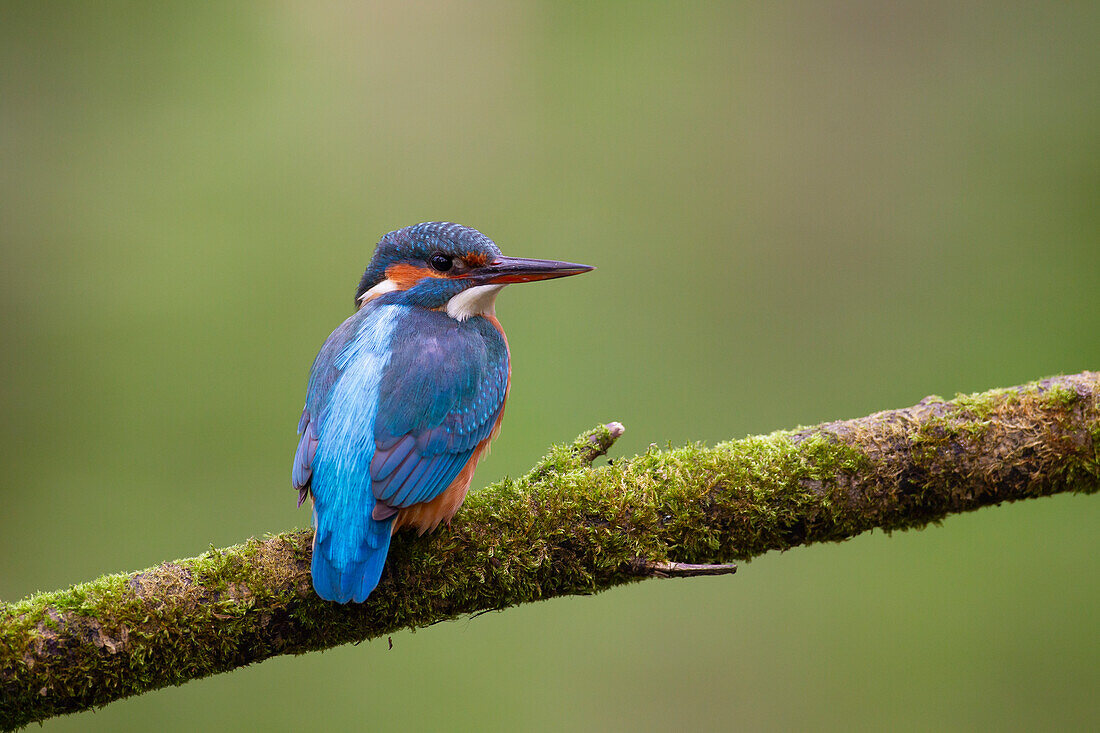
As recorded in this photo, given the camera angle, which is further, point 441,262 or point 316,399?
point 441,262

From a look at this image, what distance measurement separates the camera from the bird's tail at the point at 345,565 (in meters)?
2.13

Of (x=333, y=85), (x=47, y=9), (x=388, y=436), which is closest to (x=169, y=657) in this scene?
(x=388, y=436)

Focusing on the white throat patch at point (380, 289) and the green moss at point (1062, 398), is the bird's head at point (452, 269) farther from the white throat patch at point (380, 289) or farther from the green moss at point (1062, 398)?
the green moss at point (1062, 398)

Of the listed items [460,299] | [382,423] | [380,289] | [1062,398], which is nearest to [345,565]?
[382,423]

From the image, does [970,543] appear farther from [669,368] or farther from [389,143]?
[389,143]

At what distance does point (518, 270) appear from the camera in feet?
9.64

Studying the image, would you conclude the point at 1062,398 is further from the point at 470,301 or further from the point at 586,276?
the point at 586,276

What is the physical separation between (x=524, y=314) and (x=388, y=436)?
10.1 ft

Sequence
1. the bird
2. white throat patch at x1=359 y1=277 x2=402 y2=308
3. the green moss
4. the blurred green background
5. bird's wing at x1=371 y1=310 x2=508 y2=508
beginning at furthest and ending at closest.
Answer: the blurred green background
white throat patch at x1=359 y1=277 x2=402 y2=308
the green moss
bird's wing at x1=371 y1=310 x2=508 y2=508
the bird

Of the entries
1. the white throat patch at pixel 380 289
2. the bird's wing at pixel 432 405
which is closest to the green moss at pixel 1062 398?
the bird's wing at pixel 432 405

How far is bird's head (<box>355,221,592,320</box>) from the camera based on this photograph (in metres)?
2.91

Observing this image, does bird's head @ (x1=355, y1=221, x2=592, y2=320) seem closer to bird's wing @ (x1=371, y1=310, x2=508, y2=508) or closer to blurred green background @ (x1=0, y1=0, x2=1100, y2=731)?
bird's wing @ (x1=371, y1=310, x2=508, y2=508)

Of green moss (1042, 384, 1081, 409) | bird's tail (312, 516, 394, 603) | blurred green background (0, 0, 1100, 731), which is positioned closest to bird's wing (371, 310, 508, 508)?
bird's tail (312, 516, 394, 603)

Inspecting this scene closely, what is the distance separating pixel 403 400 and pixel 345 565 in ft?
1.67
